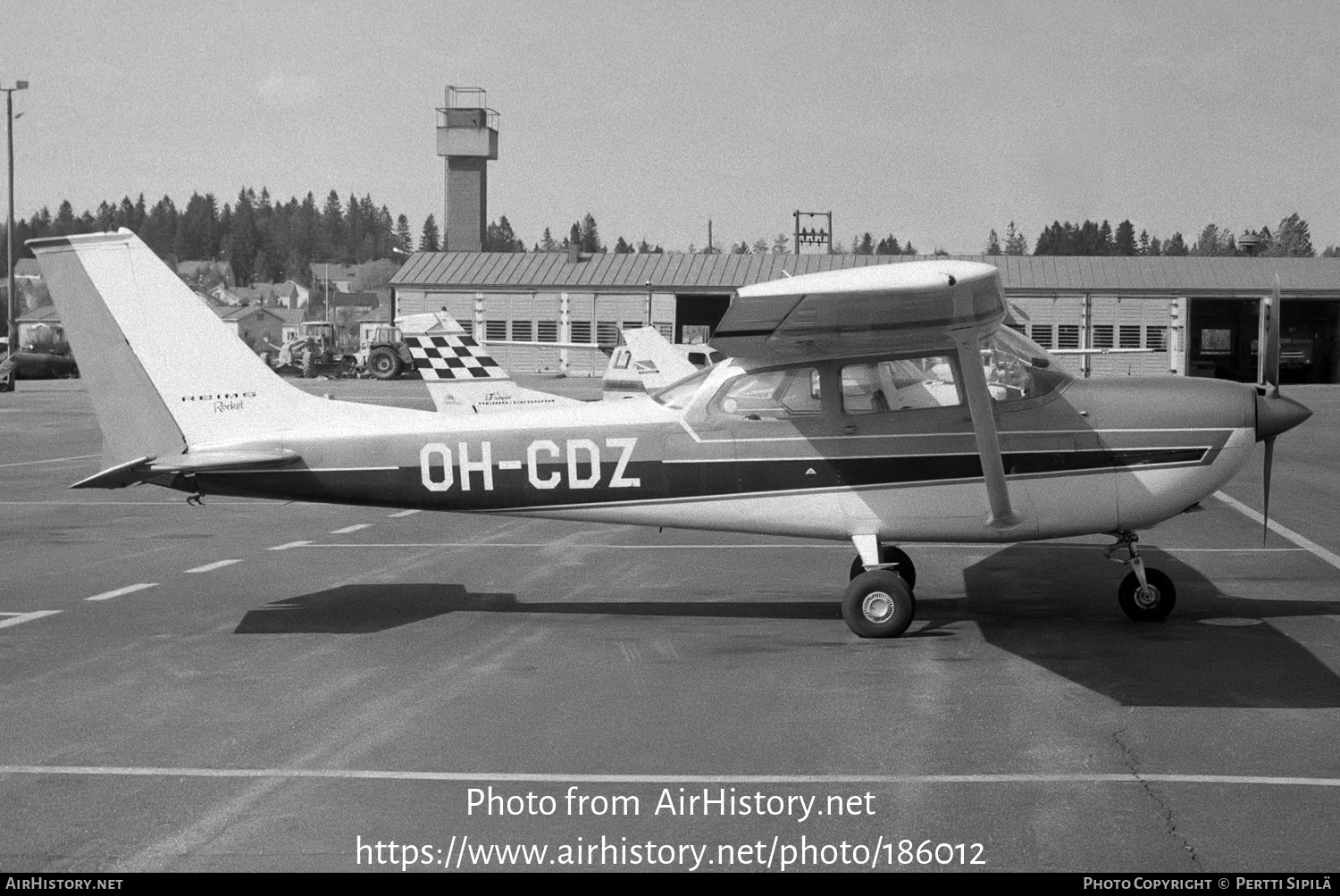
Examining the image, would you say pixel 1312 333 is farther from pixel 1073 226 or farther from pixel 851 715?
pixel 1073 226

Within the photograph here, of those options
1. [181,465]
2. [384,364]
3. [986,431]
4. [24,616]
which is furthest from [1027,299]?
[24,616]

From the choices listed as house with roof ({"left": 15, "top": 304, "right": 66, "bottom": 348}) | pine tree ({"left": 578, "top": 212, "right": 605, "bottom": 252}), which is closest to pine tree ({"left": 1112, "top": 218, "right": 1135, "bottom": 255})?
pine tree ({"left": 578, "top": 212, "right": 605, "bottom": 252})

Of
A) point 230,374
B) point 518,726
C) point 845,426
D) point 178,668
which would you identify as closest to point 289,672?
point 178,668

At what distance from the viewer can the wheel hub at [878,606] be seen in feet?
27.8

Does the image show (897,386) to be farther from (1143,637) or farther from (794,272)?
(794,272)

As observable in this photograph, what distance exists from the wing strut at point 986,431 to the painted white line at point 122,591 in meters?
6.50

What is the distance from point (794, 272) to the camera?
6556 cm

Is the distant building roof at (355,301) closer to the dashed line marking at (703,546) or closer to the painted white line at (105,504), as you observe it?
the painted white line at (105,504)

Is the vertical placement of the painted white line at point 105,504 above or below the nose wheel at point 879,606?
below

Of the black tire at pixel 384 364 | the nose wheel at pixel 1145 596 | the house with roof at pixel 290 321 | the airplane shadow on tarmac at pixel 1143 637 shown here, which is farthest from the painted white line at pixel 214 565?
the house with roof at pixel 290 321

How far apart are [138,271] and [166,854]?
544cm

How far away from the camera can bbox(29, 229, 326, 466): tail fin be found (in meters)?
8.88

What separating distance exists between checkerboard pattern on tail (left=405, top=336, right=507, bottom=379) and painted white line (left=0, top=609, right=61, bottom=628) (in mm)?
14207

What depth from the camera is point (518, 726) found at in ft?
20.7
